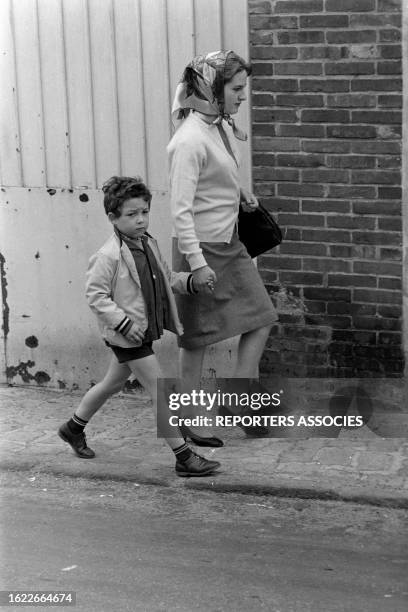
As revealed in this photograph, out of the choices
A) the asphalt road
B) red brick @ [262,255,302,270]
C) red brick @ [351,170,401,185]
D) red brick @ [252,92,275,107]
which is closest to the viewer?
the asphalt road

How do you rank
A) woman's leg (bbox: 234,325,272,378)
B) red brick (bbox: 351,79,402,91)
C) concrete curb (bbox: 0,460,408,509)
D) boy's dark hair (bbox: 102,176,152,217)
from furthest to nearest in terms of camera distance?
red brick (bbox: 351,79,402,91), woman's leg (bbox: 234,325,272,378), boy's dark hair (bbox: 102,176,152,217), concrete curb (bbox: 0,460,408,509)

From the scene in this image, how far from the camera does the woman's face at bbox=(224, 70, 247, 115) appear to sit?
19.6 feet

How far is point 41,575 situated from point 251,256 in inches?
92.2

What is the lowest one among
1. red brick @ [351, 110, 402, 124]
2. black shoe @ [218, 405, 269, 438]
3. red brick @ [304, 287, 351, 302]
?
black shoe @ [218, 405, 269, 438]

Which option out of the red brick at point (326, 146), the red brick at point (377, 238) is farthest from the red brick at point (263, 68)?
the red brick at point (377, 238)

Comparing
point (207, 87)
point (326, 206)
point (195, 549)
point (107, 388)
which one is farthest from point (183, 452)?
point (207, 87)

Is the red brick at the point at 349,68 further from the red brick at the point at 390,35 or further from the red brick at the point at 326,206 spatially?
the red brick at the point at 326,206

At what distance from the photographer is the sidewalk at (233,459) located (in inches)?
224

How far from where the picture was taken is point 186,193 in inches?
233

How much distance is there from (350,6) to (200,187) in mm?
1352

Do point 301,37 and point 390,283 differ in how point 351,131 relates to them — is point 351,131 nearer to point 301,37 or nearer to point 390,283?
point 301,37

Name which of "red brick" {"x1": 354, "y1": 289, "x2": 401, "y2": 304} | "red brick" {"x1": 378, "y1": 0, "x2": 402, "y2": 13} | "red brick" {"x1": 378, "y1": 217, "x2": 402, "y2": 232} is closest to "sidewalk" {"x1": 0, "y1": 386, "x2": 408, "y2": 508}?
"red brick" {"x1": 354, "y1": 289, "x2": 401, "y2": 304}

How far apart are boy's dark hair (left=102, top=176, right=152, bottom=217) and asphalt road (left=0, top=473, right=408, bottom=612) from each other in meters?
1.37

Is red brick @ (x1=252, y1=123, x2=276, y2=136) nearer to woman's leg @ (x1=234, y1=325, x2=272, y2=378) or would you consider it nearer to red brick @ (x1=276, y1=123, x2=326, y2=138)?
red brick @ (x1=276, y1=123, x2=326, y2=138)
